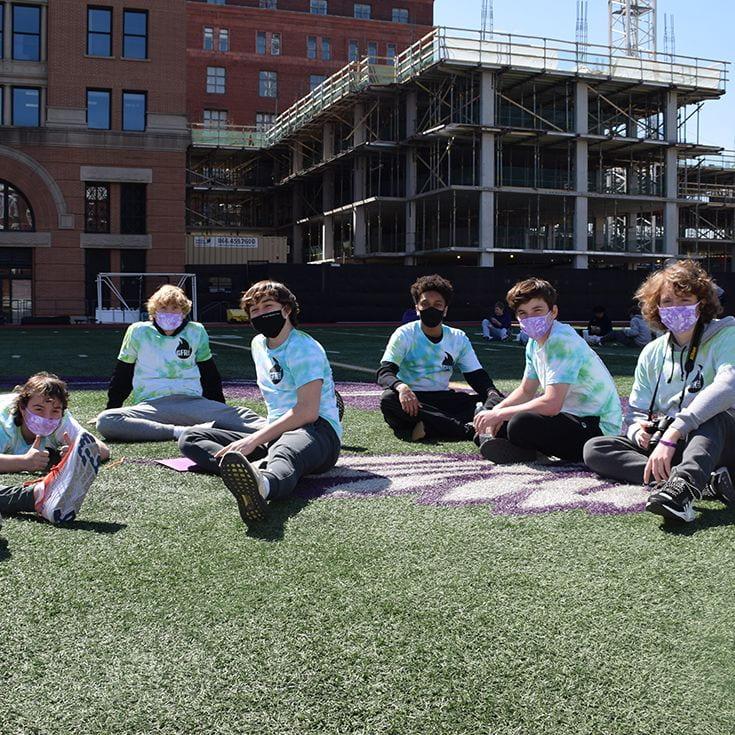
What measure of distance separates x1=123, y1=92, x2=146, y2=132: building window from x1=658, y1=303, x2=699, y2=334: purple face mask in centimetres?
3837

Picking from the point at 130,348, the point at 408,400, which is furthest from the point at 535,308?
the point at 130,348

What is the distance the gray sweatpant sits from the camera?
7.96m

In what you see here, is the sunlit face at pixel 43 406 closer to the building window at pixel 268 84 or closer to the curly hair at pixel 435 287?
the curly hair at pixel 435 287

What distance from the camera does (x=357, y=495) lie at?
578 centimetres

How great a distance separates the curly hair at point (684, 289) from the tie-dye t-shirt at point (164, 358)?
4.23 metres

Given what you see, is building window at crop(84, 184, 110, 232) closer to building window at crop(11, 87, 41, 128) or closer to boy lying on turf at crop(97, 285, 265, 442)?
building window at crop(11, 87, 41, 128)

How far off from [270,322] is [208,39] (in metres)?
69.9

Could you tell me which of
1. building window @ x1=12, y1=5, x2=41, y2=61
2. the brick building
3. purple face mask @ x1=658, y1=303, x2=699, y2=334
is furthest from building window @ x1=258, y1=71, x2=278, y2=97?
purple face mask @ x1=658, y1=303, x2=699, y2=334

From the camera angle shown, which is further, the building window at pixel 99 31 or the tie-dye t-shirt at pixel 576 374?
the building window at pixel 99 31

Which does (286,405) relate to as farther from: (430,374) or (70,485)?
(430,374)

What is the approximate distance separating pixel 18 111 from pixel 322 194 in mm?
23135

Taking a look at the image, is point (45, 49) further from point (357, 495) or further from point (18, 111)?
point (357, 495)

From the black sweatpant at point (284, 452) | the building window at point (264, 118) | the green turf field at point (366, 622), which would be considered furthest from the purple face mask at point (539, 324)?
the building window at point (264, 118)

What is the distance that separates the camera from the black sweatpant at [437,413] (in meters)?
8.12
